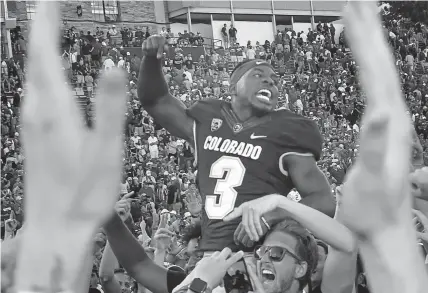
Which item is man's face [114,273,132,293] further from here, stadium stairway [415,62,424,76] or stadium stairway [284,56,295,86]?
stadium stairway [415,62,424,76]

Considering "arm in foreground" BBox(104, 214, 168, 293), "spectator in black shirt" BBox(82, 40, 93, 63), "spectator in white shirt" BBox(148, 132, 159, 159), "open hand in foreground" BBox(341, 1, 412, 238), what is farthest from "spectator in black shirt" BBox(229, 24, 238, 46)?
"open hand in foreground" BBox(341, 1, 412, 238)

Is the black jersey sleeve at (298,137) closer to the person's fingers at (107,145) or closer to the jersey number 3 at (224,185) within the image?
the jersey number 3 at (224,185)

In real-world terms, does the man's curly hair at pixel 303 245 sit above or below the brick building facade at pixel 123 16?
below

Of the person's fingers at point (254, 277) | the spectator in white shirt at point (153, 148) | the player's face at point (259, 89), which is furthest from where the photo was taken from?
the spectator in white shirt at point (153, 148)

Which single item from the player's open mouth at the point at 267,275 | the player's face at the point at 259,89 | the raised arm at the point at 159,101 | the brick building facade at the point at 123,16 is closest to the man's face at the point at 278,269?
the player's open mouth at the point at 267,275

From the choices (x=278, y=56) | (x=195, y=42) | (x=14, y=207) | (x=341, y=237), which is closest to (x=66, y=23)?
(x=195, y=42)

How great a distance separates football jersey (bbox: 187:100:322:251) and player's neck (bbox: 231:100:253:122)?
0.02m

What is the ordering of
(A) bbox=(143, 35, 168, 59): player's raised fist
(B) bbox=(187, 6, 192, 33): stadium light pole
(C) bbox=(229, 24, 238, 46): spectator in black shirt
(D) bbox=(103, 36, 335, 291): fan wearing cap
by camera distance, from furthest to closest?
(B) bbox=(187, 6, 192, 33): stadium light pole
(C) bbox=(229, 24, 238, 46): spectator in black shirt
(A) bbox=(143, 35, 168, 59): player's raised fist
(D) bbox=(103, 36, 335, 291): fan wearing cap

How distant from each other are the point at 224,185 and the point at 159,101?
0.56 m

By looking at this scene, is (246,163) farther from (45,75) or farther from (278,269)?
(45,75)

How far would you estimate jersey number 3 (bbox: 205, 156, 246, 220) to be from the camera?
3.34 m

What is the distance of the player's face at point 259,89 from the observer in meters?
3.42

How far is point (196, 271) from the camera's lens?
2.16 meters

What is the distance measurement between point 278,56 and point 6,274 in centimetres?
2252
